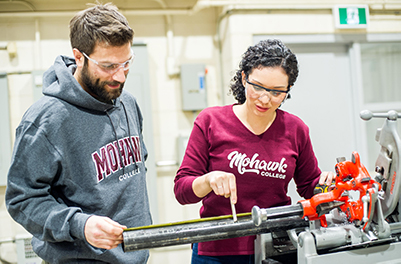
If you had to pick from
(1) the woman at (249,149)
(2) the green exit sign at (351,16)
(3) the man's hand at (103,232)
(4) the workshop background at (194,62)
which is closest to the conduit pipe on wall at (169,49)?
(4) the workshop background at (194,62)

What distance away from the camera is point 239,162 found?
1.35 m

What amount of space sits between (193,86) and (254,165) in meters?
1.94

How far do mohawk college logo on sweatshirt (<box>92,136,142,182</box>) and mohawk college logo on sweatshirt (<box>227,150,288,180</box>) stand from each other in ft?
1.18

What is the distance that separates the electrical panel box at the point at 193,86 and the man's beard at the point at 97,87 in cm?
193

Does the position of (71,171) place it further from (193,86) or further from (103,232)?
(193,86)

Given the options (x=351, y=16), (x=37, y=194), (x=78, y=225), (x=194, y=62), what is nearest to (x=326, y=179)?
(x=78, y=225)

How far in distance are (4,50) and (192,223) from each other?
2709 mm

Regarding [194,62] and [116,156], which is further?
[194,62]

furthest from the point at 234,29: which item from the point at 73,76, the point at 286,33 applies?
the point at 73,76

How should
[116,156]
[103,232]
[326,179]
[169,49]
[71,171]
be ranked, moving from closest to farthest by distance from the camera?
[103,232] < [71,171] < [116,156] < [326,179] < [169,49]

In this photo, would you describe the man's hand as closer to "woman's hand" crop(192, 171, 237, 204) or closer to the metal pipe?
the metal pipe

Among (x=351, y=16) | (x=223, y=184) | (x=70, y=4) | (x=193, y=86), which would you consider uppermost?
(x=70, y=4)

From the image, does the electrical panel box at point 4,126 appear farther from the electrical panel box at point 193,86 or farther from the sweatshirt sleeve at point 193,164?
the sweatshirt sleeve at point 193,164

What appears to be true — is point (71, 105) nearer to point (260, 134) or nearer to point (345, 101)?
point (260, 134)
